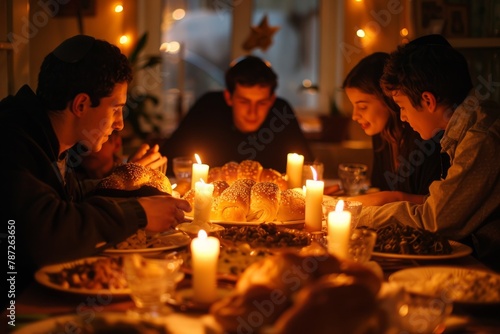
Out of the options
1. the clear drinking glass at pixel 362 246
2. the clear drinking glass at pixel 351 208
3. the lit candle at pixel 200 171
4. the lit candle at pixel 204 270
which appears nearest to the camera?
the lit candle at pixel 204 270

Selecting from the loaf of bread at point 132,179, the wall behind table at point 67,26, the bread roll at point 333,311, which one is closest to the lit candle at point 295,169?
the loaf of bread at point 132,179

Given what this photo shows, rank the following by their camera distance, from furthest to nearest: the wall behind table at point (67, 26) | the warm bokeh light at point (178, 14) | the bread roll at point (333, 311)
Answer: the warm bokeh light at point (178, 14) < the wall behind table at point (67, 26) < the bread roll at point (333, 311)

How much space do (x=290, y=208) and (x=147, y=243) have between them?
0.66 meters

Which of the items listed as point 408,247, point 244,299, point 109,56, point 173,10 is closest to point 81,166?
point 109,56

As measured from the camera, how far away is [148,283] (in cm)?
146

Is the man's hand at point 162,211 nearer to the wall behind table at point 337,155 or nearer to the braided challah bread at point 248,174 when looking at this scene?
the braided challah bread at point 248,174

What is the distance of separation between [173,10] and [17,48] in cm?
315

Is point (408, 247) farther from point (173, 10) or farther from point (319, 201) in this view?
point (173, 10)

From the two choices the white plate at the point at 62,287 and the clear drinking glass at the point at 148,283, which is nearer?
the clear drinking glass at the point at 148,283

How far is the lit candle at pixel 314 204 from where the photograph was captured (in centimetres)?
233

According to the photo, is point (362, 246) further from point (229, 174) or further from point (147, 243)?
point (229, 174)

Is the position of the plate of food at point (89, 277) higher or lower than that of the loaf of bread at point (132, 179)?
lower

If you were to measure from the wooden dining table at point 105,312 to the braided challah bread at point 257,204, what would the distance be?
2.84 feet

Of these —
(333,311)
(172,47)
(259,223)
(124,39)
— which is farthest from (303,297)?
(172,47)
